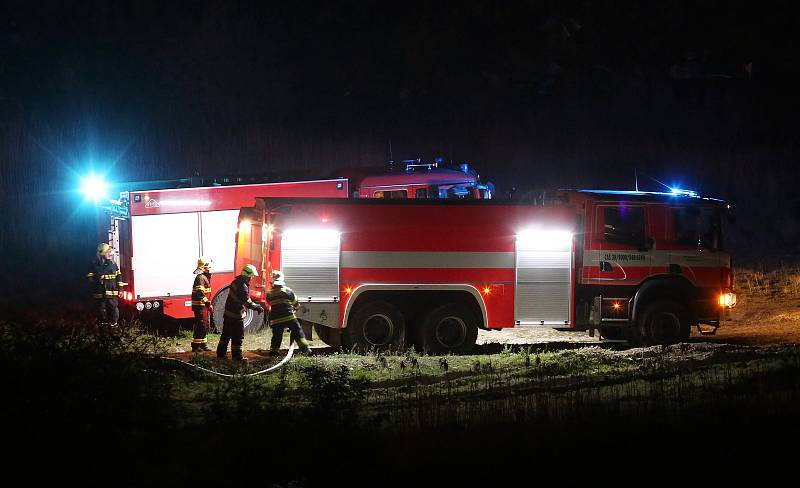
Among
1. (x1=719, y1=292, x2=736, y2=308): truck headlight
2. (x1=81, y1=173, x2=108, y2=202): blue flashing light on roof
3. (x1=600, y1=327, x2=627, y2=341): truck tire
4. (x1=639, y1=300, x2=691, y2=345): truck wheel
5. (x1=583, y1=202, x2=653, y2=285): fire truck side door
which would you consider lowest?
(x1=600, y1=327, x2=627, y2=341): truck tire

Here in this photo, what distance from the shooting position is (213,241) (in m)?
17.3

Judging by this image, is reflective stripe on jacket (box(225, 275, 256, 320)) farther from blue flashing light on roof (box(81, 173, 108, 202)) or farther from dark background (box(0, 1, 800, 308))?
dark background (box(0, 1, 800, 308))

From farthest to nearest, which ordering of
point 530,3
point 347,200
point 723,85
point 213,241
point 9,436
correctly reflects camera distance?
point 530,3
point 723,85
point 213,241
point 347,200
point 9,436

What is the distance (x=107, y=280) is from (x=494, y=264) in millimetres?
7212

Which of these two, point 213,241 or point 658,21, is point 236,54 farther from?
point 213,241

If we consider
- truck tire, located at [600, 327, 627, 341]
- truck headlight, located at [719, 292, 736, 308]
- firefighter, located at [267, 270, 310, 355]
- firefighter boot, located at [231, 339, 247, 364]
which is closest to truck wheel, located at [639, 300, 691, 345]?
truck headlight, located at [719, 292, 736, 308]

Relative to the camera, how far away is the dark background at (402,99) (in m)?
34.6

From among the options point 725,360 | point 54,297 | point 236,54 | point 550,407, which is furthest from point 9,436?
point 236,54

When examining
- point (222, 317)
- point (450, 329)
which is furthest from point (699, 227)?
point (222, 317)

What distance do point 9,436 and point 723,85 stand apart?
3736 cm

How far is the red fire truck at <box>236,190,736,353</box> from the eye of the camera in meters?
13.9

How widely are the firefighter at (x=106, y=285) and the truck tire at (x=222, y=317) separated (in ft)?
5.64

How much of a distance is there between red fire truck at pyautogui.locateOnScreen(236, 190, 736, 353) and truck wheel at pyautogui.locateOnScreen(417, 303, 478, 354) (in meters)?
0.02

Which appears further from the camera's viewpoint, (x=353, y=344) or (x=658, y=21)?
(x=658, y=21)
